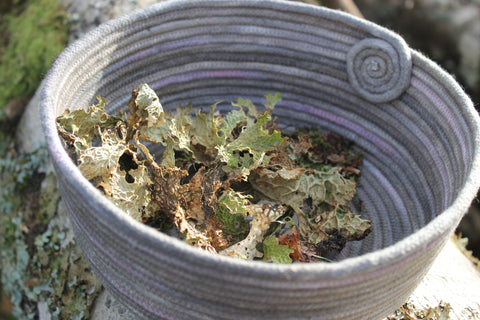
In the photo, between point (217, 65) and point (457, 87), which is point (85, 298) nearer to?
point (217, 65)

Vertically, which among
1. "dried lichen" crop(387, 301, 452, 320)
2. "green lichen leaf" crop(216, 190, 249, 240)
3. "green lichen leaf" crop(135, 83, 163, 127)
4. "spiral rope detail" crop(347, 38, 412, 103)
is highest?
"spiral rope detail" crop(347, 38, 412, 103)

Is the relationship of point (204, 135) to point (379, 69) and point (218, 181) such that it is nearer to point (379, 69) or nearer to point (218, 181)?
point (218, 181)

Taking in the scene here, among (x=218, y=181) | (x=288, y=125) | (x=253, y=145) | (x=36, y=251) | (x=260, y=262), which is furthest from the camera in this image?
(x=288, y=125)

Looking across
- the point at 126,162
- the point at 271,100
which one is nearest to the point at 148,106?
the point at 126,162

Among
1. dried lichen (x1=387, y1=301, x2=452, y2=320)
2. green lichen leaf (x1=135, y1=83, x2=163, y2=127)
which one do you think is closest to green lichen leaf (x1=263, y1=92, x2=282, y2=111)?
green lichen leaf (x1=135, y1=83, x2=163, y2=127)

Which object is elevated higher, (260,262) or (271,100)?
(260,262)

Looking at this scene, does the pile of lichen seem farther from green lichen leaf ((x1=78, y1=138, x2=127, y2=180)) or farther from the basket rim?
the basket rim

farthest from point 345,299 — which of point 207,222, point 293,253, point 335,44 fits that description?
point 335,44
